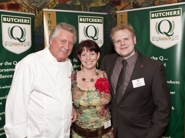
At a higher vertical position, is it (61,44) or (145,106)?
(61,44)

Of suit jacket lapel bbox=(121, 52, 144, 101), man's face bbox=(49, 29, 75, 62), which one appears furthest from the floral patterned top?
man's face bbox=(49, 29, 75, 62)

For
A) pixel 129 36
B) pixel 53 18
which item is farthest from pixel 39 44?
pixel 129 36

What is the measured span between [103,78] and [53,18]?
4.90 feet

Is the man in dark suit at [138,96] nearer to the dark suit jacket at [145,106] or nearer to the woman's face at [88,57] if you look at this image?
the dark suit jacket at [145,106]

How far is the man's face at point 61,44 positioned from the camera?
2070 millimetres

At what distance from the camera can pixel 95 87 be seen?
7.33ft

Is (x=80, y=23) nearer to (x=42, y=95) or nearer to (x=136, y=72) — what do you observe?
(x=136, y=72)

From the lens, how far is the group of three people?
1.97 metres

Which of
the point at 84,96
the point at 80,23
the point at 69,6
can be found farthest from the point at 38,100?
the point at 69,6

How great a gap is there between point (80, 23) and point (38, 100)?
69.0 inches

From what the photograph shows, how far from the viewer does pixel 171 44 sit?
119 inches

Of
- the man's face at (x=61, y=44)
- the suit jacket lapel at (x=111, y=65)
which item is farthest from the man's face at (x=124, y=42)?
the man's face at (x=61, y=44)

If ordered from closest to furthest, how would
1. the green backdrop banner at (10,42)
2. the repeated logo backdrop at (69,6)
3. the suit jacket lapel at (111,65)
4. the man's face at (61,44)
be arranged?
the man's face at (61,44) < the suit jacket lapel at (111,65) < the green backdrop banner at (10,42) < the repeated logo backdrop at (69,6)

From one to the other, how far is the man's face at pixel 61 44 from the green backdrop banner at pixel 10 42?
1.09 meters
